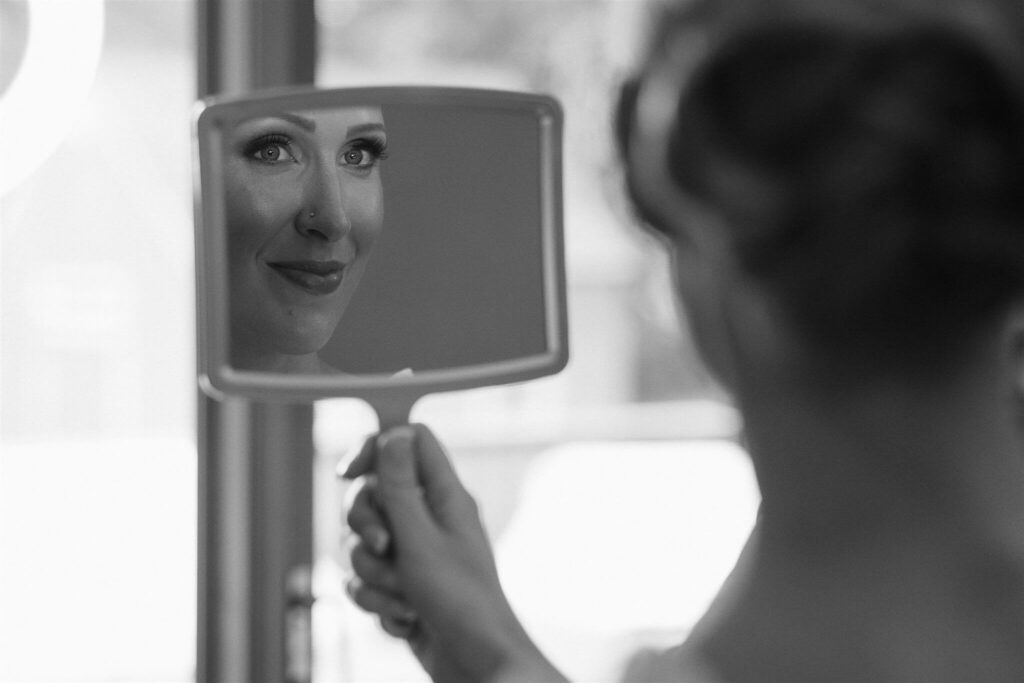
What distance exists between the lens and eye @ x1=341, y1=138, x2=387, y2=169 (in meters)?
0.82

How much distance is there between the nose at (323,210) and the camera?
2.65ft

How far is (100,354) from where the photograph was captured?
1492 millimetres

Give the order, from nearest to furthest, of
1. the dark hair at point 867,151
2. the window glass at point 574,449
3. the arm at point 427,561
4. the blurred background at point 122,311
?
the dark hair at point 867,151 → the arm at point 427,561 → the blurred background at point 122,311 → the window glass at point 574,449

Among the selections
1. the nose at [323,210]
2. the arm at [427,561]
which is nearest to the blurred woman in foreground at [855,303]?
the arm at [427,561]

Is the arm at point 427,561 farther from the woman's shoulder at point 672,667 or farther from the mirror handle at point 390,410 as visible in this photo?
the woman's shoulder at point 672,667

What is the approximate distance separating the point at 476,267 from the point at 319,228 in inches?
→ 4.3

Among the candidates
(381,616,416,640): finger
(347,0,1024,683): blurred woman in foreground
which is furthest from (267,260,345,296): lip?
(347,0,1024,683): blurred woman in foreground

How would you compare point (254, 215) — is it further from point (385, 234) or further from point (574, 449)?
point (574, 449)

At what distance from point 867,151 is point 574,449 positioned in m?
A: 1.94

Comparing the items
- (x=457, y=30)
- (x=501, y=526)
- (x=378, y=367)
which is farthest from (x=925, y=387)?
(x=501, y=526)

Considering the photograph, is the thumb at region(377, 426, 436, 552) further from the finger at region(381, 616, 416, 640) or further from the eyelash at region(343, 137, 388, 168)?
the eyelash at region(343, 137, 388, 168)

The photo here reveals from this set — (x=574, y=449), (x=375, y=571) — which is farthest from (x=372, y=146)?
(x=574, y=449)

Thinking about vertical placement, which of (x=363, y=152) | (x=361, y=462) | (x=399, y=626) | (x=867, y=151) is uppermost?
(x=363, y=152)

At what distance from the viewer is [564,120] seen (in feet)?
2.70
